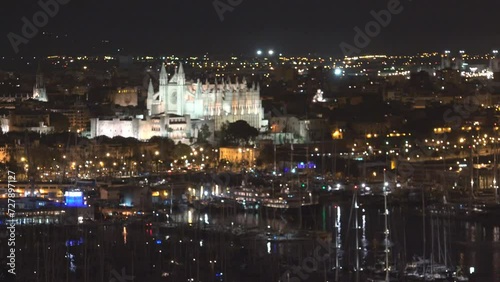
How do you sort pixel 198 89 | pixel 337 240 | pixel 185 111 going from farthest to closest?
pixel 198 89 < pixel 185 111 < pixel 337 240

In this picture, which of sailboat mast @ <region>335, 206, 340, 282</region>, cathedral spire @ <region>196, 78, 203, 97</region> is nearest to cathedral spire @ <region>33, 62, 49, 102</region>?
cathedral spire @ <region>196, 78, 203, 97</region>

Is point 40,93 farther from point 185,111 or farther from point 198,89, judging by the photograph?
point 185,111

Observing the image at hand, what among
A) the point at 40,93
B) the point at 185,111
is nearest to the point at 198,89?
the point at 185,111

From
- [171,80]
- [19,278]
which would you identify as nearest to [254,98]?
[171,80]

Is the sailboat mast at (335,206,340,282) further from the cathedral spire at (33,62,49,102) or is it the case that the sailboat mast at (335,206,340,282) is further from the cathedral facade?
the cathedral spire at (33,62,49,102)

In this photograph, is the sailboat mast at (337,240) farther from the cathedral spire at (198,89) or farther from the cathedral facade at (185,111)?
the cathedral spire at (198,89)

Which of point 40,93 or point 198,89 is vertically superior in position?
point 40,93

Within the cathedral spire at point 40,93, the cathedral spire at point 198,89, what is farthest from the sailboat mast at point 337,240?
the cathedral spire at point 40,93

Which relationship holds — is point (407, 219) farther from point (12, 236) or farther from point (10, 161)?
point (10, 161)

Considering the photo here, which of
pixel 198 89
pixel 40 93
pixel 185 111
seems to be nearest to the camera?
pixel 185 111
